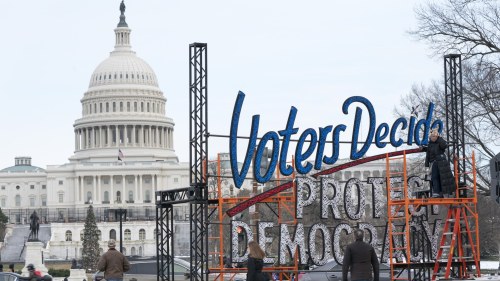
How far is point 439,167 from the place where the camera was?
113 ft

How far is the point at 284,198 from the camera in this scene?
3716 centimetres

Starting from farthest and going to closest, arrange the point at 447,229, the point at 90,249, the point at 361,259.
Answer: the point at 90,249, the point at 447,229, the point at 361,259

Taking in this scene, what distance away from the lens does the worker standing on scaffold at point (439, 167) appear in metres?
34.3

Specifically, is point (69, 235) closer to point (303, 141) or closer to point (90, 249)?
point (90, 249)

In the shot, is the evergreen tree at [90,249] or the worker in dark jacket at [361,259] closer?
the worker in dark jacket at [361,259]

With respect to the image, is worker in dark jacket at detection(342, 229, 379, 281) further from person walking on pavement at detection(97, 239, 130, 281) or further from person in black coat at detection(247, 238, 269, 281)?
person walking on pavement at detection(97, 239, 130, 281)

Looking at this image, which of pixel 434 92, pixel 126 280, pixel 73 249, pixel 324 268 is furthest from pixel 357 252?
pixel 73 249

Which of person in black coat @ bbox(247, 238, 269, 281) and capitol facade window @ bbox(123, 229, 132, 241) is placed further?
capitol facade window @ bbox(123, 229, 132, 241)

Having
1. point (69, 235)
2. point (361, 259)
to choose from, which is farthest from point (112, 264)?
point (69, 235)

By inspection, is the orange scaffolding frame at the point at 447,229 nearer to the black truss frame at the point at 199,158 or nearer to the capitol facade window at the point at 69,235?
the black truss frame at the point at 199,158

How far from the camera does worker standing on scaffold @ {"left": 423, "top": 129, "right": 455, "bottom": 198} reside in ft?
112

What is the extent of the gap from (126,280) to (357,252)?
3116 cm

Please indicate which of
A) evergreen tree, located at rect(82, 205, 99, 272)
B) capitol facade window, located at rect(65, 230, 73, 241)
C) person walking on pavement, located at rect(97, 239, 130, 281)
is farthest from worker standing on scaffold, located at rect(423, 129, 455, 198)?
capitol facade window, located at rect(65, 230, 73, 241)

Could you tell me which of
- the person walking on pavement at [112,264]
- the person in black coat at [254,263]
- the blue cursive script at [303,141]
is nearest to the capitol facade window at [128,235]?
the blue cursive script at [303,141]
